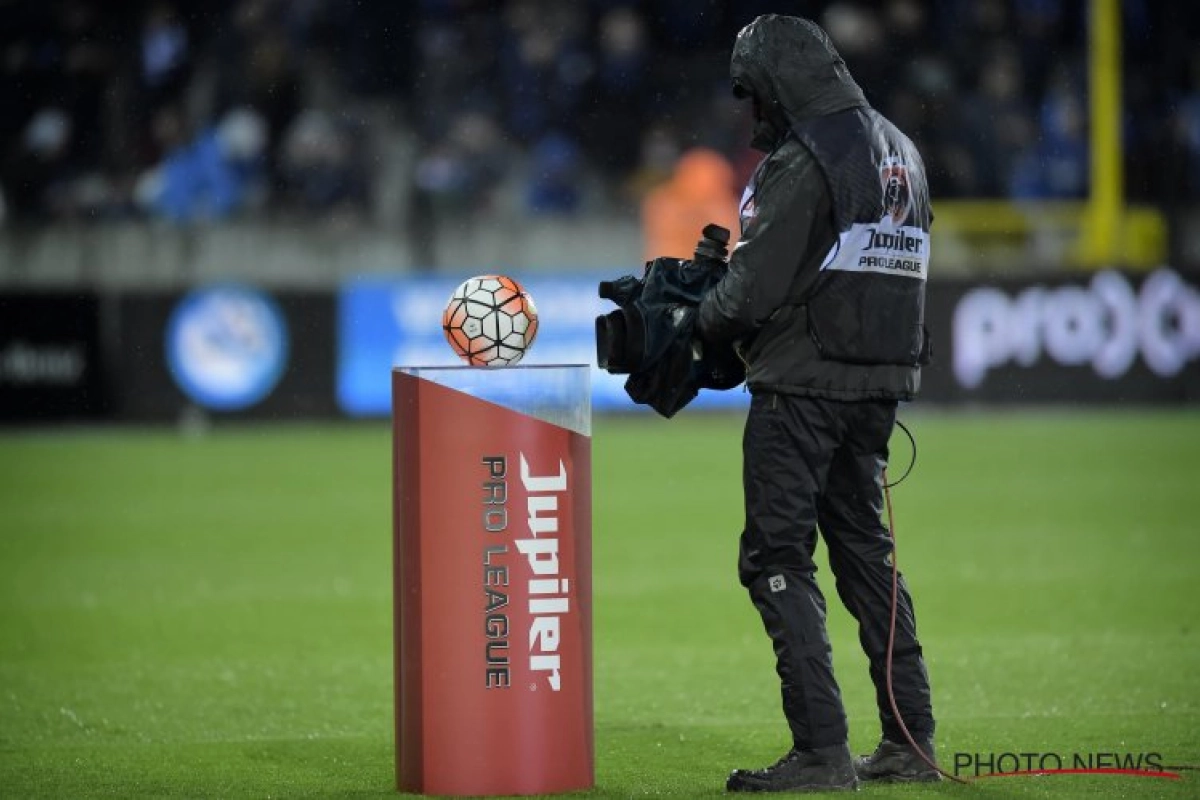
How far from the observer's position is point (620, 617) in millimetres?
9914

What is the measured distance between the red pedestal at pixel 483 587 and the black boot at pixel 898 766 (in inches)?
38.5

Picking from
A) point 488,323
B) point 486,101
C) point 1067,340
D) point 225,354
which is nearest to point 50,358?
point 225,354

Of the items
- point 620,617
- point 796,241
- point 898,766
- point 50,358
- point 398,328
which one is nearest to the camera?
point 796,241

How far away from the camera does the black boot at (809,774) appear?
570 centimetres

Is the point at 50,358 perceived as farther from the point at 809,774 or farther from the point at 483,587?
the point at 809,774

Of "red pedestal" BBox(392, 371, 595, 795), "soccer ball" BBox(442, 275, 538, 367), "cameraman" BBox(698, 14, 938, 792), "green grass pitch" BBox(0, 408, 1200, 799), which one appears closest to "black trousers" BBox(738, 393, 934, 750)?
"cameraman" BBox(698, 14, 938, 792)

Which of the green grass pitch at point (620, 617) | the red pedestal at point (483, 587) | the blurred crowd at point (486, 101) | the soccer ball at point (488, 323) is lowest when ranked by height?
the green grass pitch at point (620, 617)

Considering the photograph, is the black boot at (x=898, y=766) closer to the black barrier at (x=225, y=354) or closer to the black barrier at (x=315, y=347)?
the black barrier at (x=315, y=347)

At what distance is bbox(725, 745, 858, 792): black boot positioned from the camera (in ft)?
18.7

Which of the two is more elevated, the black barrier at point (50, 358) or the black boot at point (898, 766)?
the black barrier at point (50, 358)

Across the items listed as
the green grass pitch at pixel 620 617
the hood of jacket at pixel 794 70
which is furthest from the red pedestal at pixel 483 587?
the hood of jacket at pixel 794 70

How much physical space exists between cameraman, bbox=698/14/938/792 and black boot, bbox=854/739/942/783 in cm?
30

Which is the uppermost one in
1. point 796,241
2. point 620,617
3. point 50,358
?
point 796,241

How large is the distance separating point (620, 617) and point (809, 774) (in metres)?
4.24
